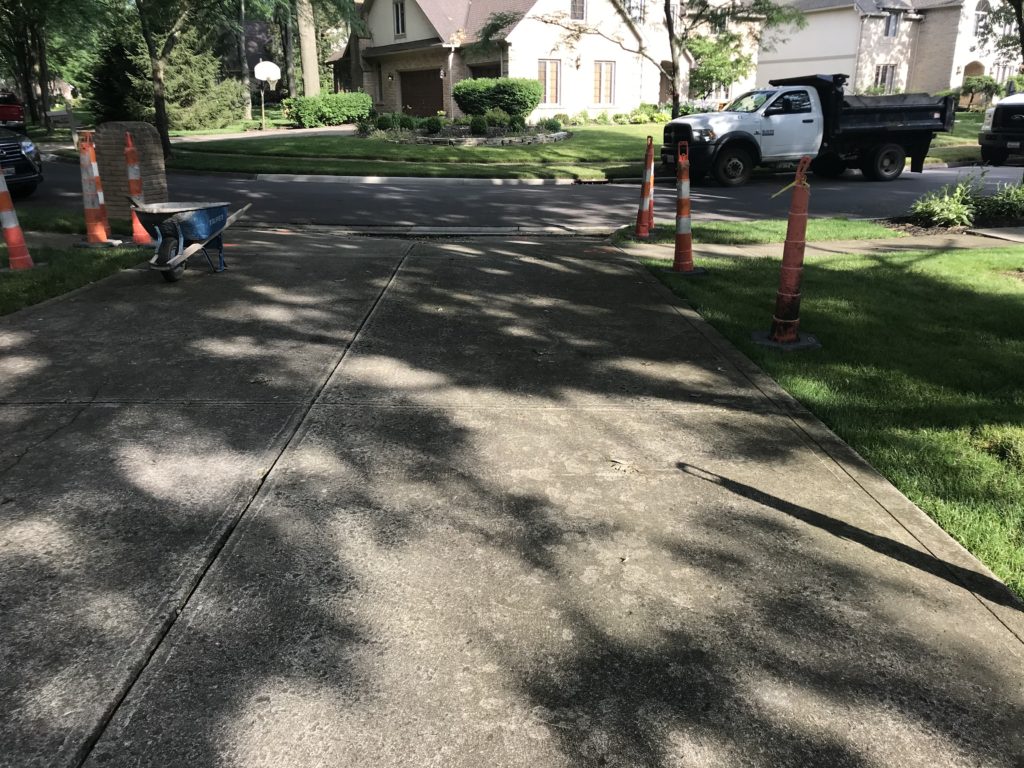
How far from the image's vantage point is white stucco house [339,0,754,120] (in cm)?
3438

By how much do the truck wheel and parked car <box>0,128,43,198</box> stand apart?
12876 millimetres

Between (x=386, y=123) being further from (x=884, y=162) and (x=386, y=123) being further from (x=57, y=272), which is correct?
(x=57, y=272)

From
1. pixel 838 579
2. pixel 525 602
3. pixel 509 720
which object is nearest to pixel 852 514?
pixel 838 579

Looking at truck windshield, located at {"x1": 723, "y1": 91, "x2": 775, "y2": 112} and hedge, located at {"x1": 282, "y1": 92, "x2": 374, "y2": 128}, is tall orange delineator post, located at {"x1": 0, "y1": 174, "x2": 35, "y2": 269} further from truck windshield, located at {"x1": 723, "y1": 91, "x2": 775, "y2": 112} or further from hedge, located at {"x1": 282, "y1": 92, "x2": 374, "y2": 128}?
hedge, located at {"x1": 282, "y1": 92, "x2": 374, "y2": 128}

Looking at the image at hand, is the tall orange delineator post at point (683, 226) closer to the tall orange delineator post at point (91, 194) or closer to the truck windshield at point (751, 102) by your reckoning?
the tall orange delineator post at point (91, 194)

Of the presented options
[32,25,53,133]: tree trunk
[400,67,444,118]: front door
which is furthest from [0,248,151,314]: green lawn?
[400,67,444,118]: front door

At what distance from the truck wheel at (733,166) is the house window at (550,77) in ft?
65.7

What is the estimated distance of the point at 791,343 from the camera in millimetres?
5609

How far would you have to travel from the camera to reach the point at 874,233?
34.5ft

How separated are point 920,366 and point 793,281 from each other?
0.99m

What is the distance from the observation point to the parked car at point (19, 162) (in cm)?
1276

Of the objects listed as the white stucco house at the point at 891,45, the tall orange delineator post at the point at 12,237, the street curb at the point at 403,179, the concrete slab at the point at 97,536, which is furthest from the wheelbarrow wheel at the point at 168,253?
the white stucco house at the point at 891,45

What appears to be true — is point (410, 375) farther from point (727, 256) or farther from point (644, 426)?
point (727, 256)

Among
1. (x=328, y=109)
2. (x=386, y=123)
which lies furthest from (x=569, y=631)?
(x=328, y=109)
